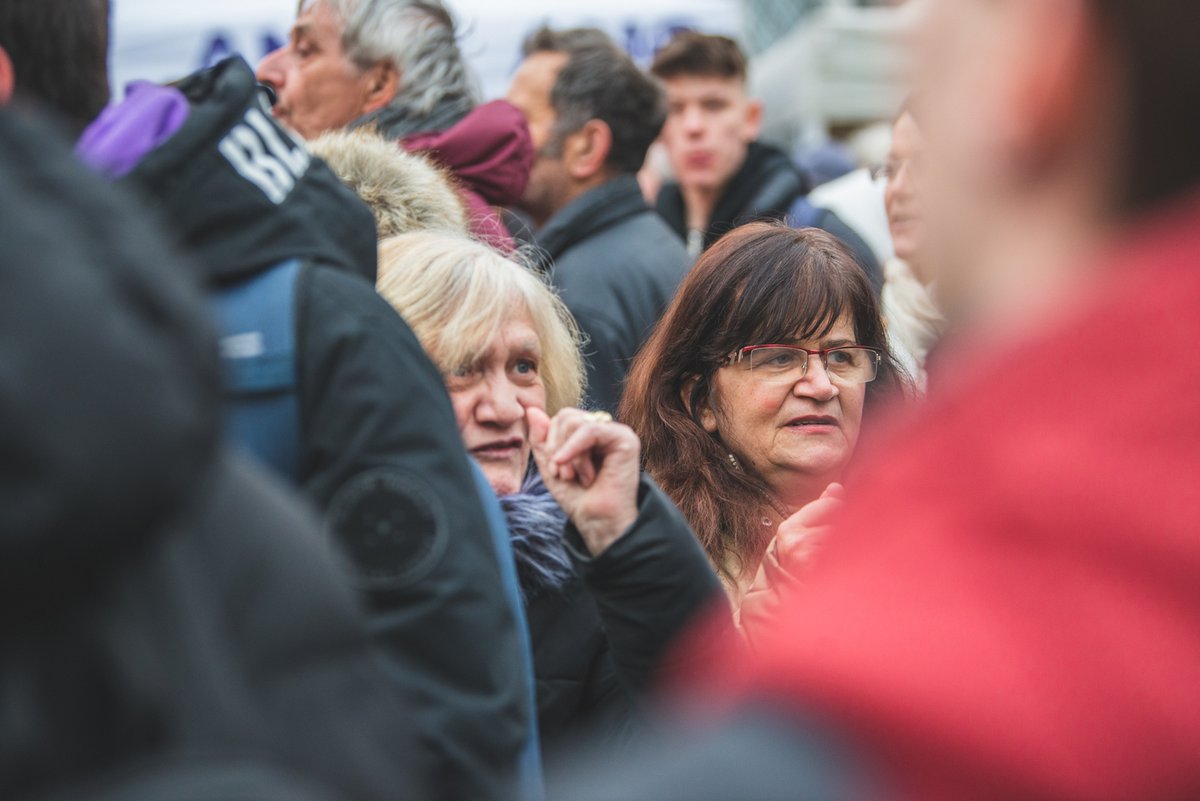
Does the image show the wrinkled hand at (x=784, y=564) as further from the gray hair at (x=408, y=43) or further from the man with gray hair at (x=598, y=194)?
the gray hair at (x=408, y=43)

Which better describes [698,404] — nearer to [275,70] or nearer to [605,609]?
[605,609]

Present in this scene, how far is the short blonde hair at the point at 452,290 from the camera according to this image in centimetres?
267

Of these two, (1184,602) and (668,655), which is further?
(668,655)

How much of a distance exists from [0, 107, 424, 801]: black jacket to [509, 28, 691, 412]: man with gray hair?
301 cm

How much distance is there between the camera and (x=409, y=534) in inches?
63.5

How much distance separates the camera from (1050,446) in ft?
2.13

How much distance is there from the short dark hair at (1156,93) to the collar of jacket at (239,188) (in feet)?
3.76

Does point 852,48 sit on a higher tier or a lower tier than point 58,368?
lower

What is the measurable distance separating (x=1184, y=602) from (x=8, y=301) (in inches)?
24.4

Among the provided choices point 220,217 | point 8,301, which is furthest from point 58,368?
point 220,217

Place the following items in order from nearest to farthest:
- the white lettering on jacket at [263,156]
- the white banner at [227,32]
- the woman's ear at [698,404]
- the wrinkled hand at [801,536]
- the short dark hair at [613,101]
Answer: the white lettering on jacket at [263,156] → the wrinkled hand at [801,536] → the woman's ear at [698,404] → the short dark hair at [613,101] → the white banner at [227,32]

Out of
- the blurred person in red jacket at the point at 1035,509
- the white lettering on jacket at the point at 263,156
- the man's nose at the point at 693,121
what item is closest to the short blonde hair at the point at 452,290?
the white lettering on jacket at the point at 263,156

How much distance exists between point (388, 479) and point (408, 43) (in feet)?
8.11

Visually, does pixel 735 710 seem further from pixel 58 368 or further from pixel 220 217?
pixel 220 217
